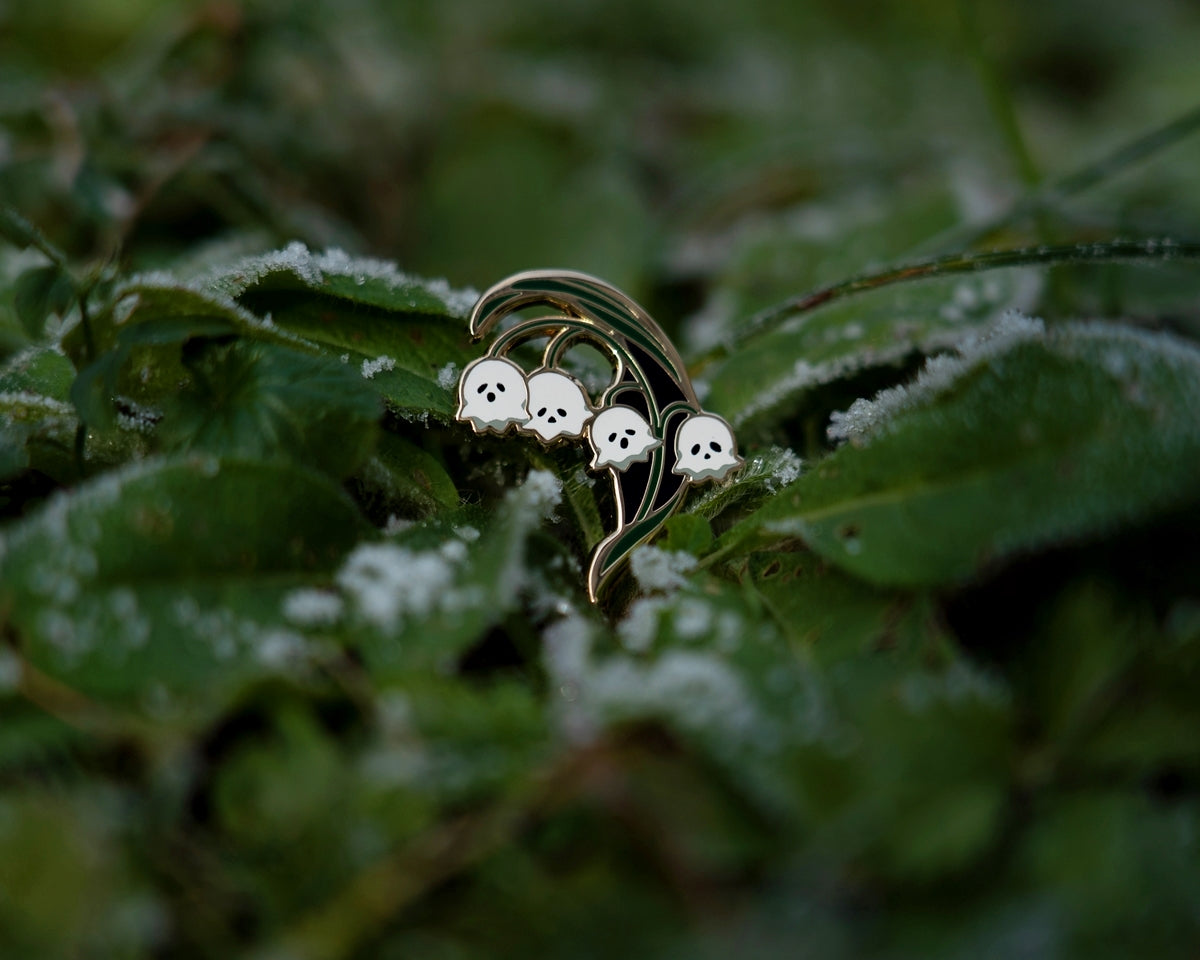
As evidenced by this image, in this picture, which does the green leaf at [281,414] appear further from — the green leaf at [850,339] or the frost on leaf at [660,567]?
the green leaf at [850,339]

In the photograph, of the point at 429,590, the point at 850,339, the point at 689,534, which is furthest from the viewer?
the point at 850,339

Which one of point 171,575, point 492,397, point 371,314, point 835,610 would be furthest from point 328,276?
point 835,610

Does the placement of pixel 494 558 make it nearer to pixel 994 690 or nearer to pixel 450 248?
pixel 994 690

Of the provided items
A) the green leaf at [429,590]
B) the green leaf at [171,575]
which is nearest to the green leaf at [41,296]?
the green leaf at [171,575]

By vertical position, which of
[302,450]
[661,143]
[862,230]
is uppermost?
[661,143]

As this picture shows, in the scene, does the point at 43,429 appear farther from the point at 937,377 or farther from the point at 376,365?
the point at 937,377

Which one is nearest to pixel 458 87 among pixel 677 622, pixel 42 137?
pixel 42 137
